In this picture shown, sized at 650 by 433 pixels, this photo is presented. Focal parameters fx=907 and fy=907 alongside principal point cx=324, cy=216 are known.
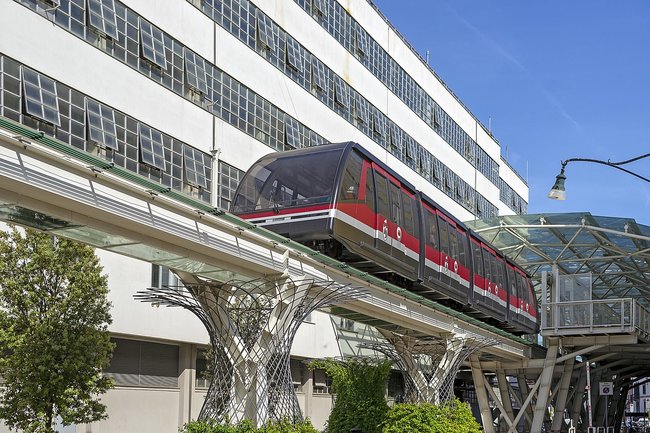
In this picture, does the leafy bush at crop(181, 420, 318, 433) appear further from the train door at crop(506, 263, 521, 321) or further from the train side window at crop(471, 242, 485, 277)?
the train door at crop(506, 263, 521, 321)

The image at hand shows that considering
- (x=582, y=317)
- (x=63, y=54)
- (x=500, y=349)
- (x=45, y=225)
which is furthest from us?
(x=582, y=317)

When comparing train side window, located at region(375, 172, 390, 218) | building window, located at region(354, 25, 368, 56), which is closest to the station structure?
building window, located at region(354, 25, 368, 56)

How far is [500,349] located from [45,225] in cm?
2331

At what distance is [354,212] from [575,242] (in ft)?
70.5

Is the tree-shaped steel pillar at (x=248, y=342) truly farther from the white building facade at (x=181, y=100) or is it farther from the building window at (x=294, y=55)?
the building window at (x=294, y=55)

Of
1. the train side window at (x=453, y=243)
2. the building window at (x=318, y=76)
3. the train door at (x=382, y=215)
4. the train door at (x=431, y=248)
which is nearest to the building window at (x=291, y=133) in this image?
the building window at (x=318, y=76)

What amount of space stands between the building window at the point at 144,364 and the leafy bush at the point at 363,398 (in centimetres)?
582

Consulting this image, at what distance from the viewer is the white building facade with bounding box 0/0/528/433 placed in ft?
74.1

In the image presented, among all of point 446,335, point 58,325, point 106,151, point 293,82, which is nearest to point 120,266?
point 106,151

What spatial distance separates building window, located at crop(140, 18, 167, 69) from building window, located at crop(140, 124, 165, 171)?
82.9 inches

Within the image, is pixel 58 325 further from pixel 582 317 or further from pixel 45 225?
pixel 582 317

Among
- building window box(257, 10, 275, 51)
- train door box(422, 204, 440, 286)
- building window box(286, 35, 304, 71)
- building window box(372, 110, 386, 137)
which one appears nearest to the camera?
train door box(422, 204, 440, 286)

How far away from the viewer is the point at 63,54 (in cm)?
2278

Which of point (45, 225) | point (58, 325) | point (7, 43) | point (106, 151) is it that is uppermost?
point (7, 43)
